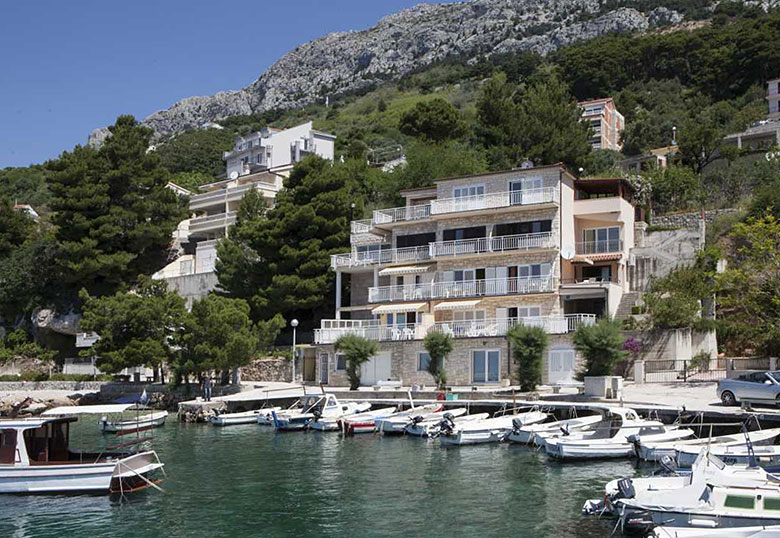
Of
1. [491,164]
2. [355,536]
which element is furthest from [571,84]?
[355,536]

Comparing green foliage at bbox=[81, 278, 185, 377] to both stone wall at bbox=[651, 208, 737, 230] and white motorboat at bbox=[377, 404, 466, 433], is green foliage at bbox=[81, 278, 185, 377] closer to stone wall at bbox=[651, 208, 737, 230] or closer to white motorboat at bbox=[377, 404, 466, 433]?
white motorboat at bbox=[377, 404, 466, 433]

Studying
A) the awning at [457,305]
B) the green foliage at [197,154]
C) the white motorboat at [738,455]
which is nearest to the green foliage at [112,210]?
the awning at [457,305]

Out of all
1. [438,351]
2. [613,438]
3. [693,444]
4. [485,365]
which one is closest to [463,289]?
[485,365]

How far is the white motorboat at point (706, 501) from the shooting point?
17.1 metres

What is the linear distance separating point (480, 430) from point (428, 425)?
10.00ft

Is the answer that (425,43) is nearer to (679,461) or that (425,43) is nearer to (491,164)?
(491,164)

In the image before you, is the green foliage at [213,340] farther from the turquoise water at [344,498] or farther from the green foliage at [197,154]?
the green foliage at [197,154]

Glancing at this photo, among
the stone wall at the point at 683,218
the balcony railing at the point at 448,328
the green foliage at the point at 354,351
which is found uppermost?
the stone wall at the point at 683,218

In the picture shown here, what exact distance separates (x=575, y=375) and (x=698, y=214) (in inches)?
661

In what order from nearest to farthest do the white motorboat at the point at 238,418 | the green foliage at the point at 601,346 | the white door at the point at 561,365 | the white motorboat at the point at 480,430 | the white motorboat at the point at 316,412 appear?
the white motorboat at the point at 480,430, the green foliage at the point at 601,346, the white motorboat at the point at 316,412, the white motorboat at the point at 238,418, the white door at the point at 561,365

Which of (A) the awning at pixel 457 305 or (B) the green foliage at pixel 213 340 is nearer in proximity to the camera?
(B) the green foliage at pixel 213 340

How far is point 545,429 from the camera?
31562 millimetres

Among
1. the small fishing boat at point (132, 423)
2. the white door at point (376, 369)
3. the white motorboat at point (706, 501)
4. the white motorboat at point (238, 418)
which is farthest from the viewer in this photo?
the white door at point (376, 369)

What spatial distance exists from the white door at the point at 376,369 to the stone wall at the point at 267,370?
733 centimetres
